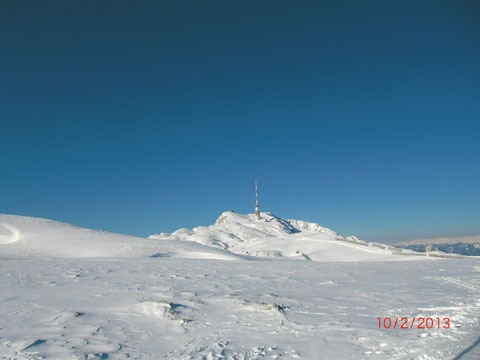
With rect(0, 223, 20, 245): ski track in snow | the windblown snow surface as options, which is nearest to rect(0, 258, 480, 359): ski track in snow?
the windblown snow surface

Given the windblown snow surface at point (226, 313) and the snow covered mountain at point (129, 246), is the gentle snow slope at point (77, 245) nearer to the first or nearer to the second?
the snow covered mountain at point (129, 246)

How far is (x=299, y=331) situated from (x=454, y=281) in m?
9.88

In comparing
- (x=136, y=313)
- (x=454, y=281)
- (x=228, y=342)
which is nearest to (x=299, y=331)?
(x=228, y=342)

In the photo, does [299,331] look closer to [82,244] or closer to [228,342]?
[228,342]

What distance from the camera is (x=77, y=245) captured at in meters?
25.9

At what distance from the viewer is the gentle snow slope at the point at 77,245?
24.0 m

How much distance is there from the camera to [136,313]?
26.7ft

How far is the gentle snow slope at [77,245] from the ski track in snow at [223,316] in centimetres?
1111

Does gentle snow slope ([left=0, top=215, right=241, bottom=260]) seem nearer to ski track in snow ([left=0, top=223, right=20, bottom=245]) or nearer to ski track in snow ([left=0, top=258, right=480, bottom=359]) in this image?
ski track in snow ([left=0, top=223, right=20, bottom=245])

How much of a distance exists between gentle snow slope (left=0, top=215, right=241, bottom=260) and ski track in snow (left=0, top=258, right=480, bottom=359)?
11.1 meters

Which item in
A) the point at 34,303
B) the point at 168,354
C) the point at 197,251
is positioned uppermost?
the point at 197,251

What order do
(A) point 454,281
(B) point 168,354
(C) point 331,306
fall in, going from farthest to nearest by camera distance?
(A) point 454,281, (C) point 331,306, (B) point 168,354

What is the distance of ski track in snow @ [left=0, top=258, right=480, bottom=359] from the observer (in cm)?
609

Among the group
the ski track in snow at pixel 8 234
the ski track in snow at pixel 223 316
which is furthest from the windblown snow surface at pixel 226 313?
the ski track in snow at pixel 8 234
